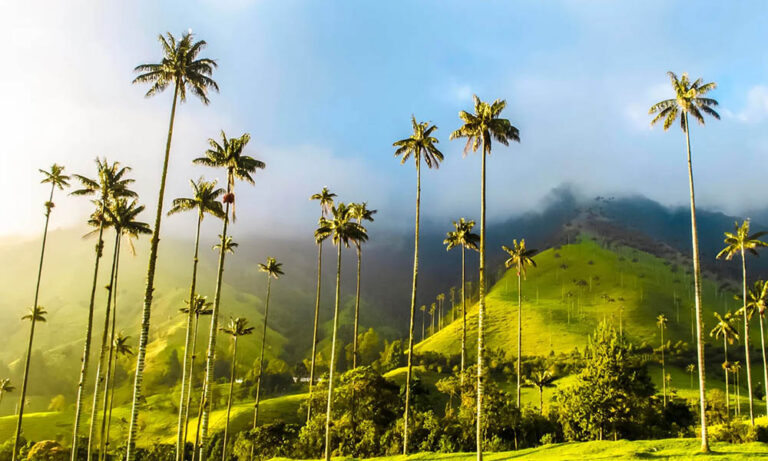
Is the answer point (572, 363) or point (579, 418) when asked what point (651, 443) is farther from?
point (572, 363)

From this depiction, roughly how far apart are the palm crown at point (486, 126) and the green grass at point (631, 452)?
27.4m

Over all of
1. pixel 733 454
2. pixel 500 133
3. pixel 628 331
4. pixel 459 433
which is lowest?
pixel 459 433

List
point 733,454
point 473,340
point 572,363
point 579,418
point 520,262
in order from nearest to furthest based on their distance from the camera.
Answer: point 733,454
point 579,418
point 520,262
point 572,363
point 473,340

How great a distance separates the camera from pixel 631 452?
3884cm

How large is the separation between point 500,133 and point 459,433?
37388 millimetres

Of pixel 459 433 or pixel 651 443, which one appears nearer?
Answer: pixel 651 443

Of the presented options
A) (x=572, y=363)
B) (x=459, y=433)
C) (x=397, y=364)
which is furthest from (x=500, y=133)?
(x=397, y=364)

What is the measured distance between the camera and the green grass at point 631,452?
3606cm

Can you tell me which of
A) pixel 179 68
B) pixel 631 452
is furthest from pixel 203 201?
pixel 631 452

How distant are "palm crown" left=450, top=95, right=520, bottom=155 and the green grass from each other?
27.4 meters

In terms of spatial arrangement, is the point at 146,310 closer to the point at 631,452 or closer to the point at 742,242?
the point at 631,452

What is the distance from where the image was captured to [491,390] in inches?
2373

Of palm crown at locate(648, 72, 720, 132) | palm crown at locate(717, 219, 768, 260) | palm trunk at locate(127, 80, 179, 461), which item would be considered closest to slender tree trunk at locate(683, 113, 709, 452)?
palm crown at locate(648, 72, 720, 132)

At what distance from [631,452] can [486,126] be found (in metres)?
29.7
